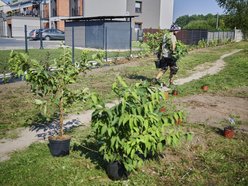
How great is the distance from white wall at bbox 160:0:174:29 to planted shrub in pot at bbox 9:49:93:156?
1686 inches

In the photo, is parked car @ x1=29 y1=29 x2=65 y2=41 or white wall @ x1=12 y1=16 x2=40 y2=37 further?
white wall @ x1=12 y1=16 x2=40 y2=37

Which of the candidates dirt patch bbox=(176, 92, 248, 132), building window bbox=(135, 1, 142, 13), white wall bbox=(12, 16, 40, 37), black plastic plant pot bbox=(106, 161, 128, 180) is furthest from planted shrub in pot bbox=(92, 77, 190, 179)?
white wall bbox=(12, 16, 40, 37)

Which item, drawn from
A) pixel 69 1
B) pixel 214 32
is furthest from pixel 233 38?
pixel 69 1

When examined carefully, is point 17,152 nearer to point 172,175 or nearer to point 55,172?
point 55,172

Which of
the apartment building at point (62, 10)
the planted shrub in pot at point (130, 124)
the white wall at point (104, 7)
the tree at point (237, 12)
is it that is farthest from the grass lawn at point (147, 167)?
the tree at point (237, 12)

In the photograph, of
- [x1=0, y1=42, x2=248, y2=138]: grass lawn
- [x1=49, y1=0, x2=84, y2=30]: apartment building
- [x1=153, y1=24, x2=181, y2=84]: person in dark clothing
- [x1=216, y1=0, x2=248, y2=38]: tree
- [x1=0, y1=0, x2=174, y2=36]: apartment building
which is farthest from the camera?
[x1=216, y1=0, x2=248, y2=38]: tree

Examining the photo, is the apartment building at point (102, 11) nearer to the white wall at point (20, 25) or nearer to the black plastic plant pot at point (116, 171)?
the white wall at point (20, 25)

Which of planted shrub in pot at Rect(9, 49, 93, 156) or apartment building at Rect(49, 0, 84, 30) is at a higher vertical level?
apartment building at Rect(49, 0, 84, 30)

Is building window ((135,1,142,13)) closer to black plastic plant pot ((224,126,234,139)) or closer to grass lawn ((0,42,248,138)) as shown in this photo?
grass lawn ((0,42,248,138))

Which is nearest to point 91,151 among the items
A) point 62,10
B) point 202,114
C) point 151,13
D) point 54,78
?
point 54,78

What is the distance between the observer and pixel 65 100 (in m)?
4.68

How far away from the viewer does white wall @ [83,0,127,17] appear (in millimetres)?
38906

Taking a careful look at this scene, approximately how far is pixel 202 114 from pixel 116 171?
367 centimetres

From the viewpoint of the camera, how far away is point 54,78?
4352mm
